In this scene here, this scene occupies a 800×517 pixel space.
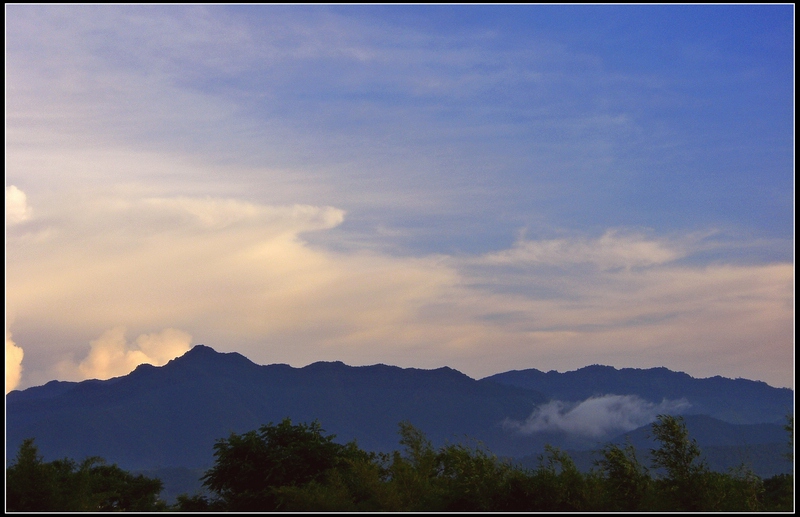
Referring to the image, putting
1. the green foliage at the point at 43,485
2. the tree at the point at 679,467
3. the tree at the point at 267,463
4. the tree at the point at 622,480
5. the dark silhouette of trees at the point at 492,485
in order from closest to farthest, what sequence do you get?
the tree at the point at 679,467
the dark silhouette of trees at the point at 492,485
the tree at the point at 622,480
the green foliage at the point at 43,485
the tree at the point at 267,463

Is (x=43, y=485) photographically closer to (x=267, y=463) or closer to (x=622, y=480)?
(x=267, y=463)

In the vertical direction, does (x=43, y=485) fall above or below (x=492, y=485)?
above

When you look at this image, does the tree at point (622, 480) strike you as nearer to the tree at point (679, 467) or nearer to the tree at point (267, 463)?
the tree at point (679, 467)

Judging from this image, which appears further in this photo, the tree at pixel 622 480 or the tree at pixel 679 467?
the tree at pixel 622 480

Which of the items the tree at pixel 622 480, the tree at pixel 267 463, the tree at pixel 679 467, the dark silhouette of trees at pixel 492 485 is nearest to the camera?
the tree at pixel 679 467

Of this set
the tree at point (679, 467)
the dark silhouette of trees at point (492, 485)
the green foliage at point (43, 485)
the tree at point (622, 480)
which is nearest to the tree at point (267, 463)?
the dark silhouette of trees at point (492, 485)

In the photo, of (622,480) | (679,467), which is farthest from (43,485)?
(679,467)

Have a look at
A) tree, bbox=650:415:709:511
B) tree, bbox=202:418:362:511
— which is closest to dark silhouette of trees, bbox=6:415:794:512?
tree, bbox=650:415:709:511

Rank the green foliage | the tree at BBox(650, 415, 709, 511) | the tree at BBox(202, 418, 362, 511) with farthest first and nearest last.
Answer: the tree at BBox(202, 418, 362, 511) → the green foliage → the tree at BBox(650, 415, 709, 511)

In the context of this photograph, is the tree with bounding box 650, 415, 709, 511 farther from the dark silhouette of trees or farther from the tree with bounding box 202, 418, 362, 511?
the tree with bounding box 202, 418, 362, 511

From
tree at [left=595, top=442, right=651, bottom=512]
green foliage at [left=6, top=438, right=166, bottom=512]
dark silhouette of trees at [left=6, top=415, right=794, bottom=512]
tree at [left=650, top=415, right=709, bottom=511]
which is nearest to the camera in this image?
tree at [left=650, top=415, right=709, bottom=511]

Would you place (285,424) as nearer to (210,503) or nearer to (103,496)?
(210,503)

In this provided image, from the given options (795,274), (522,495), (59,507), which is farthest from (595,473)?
(59,507)

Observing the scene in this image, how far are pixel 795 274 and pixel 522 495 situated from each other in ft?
60.3
